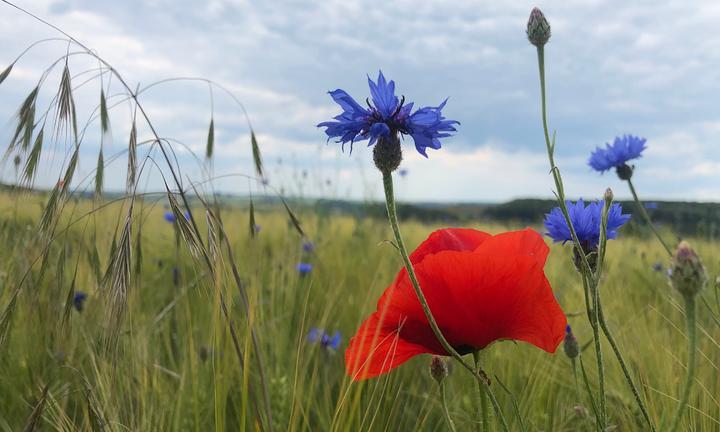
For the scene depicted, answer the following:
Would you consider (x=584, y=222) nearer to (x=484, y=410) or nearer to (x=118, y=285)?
(x=484, y=410)

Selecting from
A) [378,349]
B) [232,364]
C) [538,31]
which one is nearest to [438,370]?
[378,349]

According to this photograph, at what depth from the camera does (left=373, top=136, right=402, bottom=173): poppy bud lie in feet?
1.68

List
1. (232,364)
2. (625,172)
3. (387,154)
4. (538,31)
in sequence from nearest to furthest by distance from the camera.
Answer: (387,154)
(538,31)
(232,364)
(625,172)

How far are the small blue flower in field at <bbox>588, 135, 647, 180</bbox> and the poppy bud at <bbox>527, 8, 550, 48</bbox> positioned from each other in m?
0.82

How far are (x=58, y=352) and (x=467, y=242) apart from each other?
0.88 meters

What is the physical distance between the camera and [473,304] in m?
0.54

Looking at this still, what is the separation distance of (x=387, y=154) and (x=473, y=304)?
151 millimetres

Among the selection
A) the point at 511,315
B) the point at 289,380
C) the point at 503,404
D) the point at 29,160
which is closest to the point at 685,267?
the point at 511,315

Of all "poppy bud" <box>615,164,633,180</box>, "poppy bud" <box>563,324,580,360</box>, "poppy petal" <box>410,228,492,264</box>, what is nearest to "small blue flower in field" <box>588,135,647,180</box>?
"poppy bud" <box>615,164,633,180</box>

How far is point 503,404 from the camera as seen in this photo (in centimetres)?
102

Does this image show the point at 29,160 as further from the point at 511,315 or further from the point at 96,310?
the point at 511,315

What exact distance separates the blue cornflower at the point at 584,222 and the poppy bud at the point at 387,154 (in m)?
0.22

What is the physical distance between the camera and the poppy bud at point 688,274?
41 centimetres

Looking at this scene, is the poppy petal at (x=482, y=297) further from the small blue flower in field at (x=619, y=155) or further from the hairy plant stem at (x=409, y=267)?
the small blue flower in field at (x=619, y=155)
